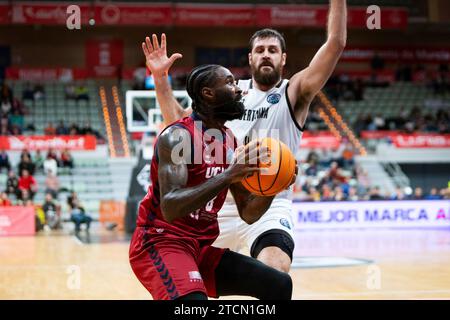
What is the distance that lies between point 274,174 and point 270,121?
1.62 meters

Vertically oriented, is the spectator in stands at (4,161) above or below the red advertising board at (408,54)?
below

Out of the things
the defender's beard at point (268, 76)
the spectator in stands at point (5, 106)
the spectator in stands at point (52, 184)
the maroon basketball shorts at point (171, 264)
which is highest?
the defender's beard at point (268, 76)

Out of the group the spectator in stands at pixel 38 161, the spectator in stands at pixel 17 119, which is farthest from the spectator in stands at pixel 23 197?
the spectator in stands at pixel 17 119

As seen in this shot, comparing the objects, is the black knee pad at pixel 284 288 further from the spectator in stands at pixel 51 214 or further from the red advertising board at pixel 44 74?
the red advertising board at pixel 44 74

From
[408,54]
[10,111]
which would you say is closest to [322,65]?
[10,111]

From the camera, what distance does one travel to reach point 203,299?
414 cm

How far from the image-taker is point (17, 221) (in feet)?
61.0

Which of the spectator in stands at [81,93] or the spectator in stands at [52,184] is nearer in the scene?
the spectator in stands at [52,184]

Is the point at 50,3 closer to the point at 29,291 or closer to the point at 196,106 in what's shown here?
the point at 29,291

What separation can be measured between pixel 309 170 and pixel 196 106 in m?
18.4

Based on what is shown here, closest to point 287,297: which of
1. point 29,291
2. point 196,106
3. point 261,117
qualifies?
point 196,106

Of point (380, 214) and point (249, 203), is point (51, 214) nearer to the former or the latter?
point (380, 214)

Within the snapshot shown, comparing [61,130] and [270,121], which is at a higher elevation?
[270,121]

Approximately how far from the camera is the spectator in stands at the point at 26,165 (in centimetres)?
2114
